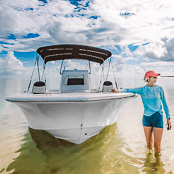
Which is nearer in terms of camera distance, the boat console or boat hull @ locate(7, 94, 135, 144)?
boat hull @ locate(7, 94, 135, 144)

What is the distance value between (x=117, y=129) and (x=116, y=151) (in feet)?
6.14

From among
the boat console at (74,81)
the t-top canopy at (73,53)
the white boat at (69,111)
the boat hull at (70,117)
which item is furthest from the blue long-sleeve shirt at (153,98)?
the t-top canopy at (73,53)

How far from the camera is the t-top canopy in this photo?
575cm

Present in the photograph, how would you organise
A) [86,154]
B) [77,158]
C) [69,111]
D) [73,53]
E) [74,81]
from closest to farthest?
1. [69,111]
2. [77,158]
3. [86,154]
4. [74,81]
5. [73,53]

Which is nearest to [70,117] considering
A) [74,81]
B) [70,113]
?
[70,113]

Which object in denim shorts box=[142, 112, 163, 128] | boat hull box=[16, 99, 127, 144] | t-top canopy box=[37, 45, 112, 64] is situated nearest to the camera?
denim shorts box=[142, 112, 163, 128]

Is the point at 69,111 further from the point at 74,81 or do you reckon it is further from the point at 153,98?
the point at 74,81

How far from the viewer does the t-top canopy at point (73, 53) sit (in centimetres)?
575

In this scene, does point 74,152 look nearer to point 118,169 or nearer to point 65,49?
point 118,169

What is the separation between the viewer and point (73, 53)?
6.51m

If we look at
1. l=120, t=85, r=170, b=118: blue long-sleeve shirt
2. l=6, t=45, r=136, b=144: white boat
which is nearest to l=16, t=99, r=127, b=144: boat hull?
l=6, t=45, r=136, b=144: white boat

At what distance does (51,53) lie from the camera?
6.19 metres

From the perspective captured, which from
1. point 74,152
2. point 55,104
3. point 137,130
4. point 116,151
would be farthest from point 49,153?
point 137,130

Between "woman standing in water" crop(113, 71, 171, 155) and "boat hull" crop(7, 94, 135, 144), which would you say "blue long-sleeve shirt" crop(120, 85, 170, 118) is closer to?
"woman standing in water" crop(113, 71, 171, 155)
